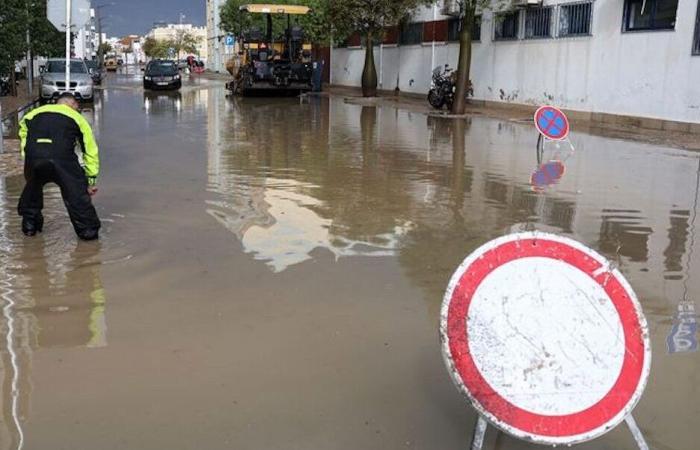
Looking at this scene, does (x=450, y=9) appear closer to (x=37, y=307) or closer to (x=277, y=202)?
(x=277, y=202)

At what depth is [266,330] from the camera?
4.88 meters

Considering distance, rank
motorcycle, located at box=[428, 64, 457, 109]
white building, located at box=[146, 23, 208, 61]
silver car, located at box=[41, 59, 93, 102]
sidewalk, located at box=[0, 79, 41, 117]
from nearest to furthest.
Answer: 1. sidewalk, located at box=[0, 79, 41, 117]
2. motorcycle, located at box=[428, 64, 457, 109]
3. silver car, located at box=[41, 59, 93, 102]
4. white building, located at box=[146, 23, 208, 61]

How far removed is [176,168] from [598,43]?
48.4 feet

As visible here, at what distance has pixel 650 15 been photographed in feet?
64.5

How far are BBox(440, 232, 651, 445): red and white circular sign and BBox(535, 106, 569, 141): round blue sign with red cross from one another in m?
10.3

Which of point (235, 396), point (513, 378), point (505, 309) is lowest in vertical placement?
point (235, 396)

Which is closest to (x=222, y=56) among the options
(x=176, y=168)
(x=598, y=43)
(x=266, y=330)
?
(x=598, y=43)

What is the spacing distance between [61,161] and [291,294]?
260 centimetres

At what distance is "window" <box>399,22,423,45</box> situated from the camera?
111 ft

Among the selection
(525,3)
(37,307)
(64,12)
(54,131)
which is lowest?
(37,307)

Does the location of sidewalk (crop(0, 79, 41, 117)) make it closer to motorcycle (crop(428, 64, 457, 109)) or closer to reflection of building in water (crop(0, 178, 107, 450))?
motorcycle (crop(428, 64, 457, 109))

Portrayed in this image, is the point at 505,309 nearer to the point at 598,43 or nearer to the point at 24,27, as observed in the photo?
the point at 598,43

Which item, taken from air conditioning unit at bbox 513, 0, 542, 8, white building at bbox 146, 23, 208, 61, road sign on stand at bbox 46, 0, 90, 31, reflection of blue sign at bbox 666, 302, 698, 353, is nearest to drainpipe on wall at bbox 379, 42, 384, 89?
air conditioning unit at bbox 513, 0, 542, 8

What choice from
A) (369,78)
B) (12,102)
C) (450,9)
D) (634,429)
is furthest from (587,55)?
(634,429)
